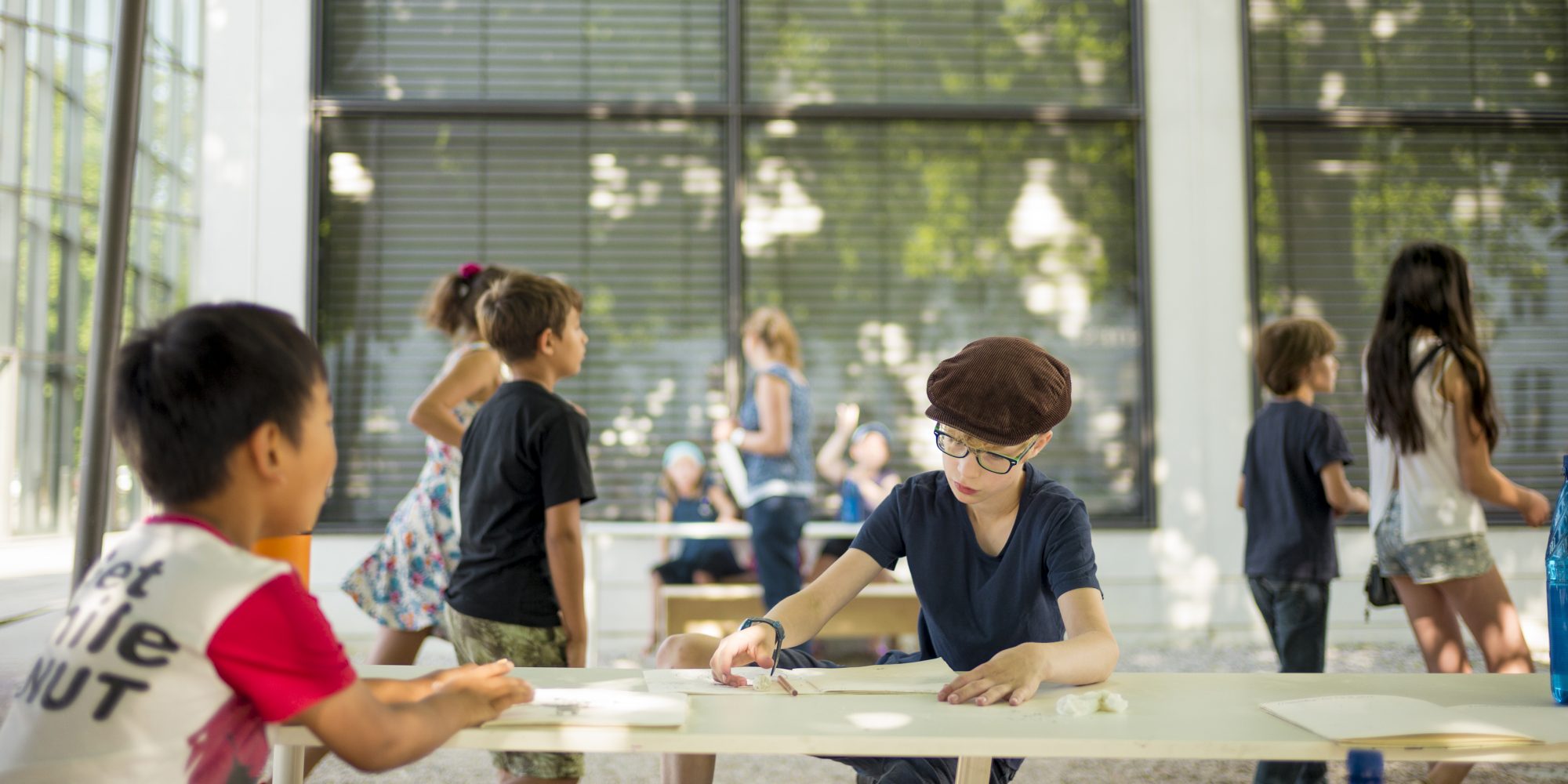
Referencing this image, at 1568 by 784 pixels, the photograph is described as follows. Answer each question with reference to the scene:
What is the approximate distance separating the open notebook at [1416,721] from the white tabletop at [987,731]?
0.5 inches

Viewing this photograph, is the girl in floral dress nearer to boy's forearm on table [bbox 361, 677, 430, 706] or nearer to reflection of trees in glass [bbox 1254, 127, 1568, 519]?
boy's forearm on table [bbox 361, 677, 430, 706]

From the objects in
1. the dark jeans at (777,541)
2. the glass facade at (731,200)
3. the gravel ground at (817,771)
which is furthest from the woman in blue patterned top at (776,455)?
the glass facade at (731,200)

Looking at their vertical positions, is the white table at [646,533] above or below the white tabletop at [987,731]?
below

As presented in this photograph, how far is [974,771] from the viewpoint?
1.60 metres

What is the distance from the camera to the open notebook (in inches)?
52.8

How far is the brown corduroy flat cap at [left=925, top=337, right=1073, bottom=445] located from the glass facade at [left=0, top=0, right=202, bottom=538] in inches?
81.3

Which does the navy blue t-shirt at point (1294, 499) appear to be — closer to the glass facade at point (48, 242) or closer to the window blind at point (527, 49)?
the glass facade at point (48, 242)

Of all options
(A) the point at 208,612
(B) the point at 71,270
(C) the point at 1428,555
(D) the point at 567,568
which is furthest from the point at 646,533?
(A) the point at 208,612

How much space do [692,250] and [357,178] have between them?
1.76 m

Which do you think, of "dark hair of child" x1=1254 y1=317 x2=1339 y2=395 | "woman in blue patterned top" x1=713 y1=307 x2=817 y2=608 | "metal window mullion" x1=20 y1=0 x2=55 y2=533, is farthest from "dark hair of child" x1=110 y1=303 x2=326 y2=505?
"woman in blue patterned top" x1=713 y1=307 x2=817 y2=608

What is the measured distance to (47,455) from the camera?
3945 mm

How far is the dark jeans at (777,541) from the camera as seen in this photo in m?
4.70

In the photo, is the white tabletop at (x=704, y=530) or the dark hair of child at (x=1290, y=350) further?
the white tabletop at (x=704, y=530)

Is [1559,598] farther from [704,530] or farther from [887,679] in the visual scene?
[704,530]
